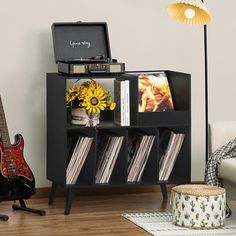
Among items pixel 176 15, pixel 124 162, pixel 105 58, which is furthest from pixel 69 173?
pixel 176 15

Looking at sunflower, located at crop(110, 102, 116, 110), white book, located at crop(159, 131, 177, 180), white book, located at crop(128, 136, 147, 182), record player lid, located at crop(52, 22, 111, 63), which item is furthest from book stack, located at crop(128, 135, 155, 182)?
record player lid, located at crop(52, 22, 111, 63)

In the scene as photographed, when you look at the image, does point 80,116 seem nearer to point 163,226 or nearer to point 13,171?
point 13,171

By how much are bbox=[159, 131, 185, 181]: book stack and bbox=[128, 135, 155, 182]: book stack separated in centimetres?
12

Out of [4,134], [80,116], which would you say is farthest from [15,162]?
[80,116]

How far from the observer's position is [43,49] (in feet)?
17.4

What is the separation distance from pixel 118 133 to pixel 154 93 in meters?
0.35

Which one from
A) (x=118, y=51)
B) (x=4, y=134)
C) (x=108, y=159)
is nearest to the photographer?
(x=4, y=134)

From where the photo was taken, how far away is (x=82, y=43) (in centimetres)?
521

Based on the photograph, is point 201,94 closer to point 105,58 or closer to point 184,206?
point 105,58

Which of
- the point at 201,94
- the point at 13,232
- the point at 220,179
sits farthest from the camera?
the point at 201,94

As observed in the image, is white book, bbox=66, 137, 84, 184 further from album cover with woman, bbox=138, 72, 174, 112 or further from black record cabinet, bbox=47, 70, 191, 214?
album cover with woman, bbox=138, 72, 174, 112

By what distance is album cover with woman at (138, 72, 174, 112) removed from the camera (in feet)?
16.8

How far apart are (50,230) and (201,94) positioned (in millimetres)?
1656

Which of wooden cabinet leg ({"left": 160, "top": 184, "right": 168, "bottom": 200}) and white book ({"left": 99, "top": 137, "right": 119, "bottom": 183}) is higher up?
white book ({"left": 99, "top": 137, "right": 119, "bottom": 183})
